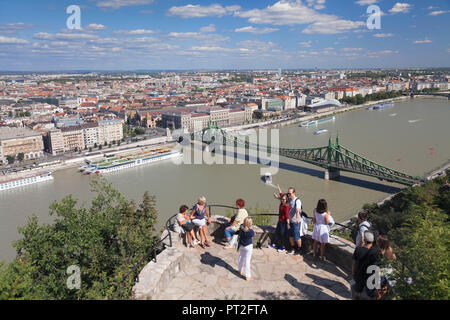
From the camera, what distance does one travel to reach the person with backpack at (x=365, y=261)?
64.4 inches

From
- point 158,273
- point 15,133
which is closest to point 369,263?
point 158,273

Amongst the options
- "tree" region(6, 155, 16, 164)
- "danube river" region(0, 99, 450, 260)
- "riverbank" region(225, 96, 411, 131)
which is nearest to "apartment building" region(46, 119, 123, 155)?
"tree" region(6, 155, 16, 164)

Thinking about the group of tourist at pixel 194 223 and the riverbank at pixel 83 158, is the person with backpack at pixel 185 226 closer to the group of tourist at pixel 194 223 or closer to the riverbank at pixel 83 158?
the group of tourist at pixel 194 223

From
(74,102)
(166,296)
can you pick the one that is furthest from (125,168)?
(74,102)

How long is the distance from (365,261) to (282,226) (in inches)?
28.2

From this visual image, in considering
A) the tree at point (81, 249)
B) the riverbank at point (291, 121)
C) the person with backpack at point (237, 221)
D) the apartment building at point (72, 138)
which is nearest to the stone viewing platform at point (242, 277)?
the person with backpack at point (237, 221)

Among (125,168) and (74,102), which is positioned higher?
(74,102)

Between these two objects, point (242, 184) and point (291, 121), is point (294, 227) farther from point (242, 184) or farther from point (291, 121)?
point (291, 121)

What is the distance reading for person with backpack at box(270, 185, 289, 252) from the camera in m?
2.27

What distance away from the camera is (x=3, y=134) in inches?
737

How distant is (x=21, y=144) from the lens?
722 inches

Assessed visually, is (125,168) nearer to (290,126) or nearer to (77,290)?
(77,290)

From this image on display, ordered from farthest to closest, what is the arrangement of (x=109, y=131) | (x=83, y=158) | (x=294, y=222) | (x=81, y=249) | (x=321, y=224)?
(x=109, y=131) < (x=83, y=158) < (x=81, y=249) < (x=294, y=222) < (x=321, y=224)

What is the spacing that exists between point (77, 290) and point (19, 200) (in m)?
9.94
